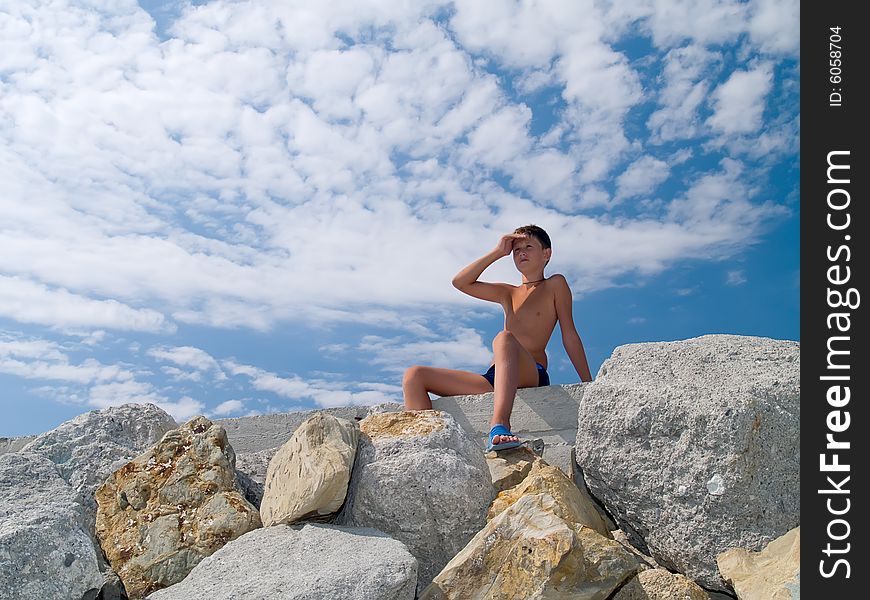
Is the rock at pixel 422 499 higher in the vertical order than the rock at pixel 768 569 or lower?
higher

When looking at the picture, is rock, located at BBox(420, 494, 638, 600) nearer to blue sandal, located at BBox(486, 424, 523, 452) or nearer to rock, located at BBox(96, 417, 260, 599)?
blue sandal, located at BBox(486, 424, 523, 452)

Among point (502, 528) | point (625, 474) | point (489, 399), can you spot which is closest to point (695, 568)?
point (625, 474)

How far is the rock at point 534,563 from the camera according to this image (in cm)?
282

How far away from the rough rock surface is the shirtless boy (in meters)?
1.47

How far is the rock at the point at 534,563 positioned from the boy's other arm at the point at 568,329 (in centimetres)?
205

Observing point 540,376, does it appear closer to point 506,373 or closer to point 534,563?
point 506,373

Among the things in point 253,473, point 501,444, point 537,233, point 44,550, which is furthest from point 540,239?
point 44,550

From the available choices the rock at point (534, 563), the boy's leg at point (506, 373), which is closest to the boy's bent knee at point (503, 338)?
the boy's leg at point (506, 373)

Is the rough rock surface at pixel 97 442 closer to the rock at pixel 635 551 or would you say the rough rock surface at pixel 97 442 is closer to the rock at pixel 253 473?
the rock at pixel 253 473

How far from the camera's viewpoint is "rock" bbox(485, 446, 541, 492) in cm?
366

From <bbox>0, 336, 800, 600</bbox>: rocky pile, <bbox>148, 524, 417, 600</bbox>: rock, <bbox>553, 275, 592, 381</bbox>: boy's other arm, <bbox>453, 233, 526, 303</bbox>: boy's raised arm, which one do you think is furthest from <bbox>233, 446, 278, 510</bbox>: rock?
<bbox>553, 275, 592, 381</bbox>: boy's other arm
